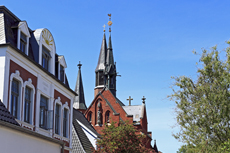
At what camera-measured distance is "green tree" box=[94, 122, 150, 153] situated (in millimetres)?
29641

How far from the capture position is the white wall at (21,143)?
9.16 m

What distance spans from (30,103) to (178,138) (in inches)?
333

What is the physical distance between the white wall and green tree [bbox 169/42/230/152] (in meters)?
9.39

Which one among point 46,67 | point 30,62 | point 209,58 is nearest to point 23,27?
point 30,62

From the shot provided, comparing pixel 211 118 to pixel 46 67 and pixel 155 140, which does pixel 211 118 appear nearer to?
pixel 46 67

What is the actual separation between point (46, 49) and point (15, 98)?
19.0 ft

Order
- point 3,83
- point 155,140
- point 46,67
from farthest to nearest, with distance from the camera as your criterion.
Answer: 1. point 155,140
2. point 46,67
3. point 3,83

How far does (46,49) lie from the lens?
2283 cm

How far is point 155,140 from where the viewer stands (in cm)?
7662

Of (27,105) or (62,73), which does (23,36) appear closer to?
(27,105)

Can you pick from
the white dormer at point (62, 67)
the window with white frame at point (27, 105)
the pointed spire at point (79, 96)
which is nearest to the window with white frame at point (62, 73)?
the white dormer at point (62, 67)

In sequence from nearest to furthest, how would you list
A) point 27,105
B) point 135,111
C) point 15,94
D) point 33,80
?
1. point 15,94
2. point 27,105
3. point 33,80
4. point 135,111

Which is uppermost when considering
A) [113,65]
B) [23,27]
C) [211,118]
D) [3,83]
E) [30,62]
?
[113,65]

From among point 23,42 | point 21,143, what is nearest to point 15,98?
point 23,42
